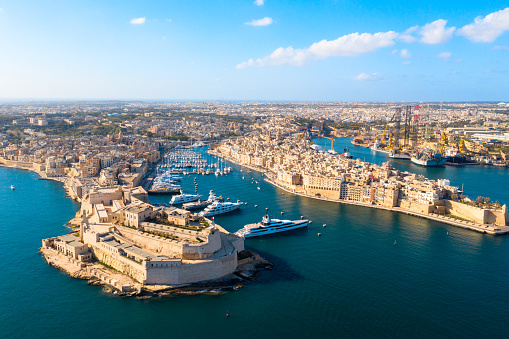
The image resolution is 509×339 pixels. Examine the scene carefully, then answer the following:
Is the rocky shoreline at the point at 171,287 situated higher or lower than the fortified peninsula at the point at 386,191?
lower

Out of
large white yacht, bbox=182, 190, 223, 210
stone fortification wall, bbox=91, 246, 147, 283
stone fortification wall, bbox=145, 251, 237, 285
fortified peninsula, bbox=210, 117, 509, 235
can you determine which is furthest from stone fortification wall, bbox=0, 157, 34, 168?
stone fortification wall, bbox=145, 251, 237, 285

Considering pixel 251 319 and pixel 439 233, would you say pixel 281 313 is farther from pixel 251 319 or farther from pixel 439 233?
pixel 439 233

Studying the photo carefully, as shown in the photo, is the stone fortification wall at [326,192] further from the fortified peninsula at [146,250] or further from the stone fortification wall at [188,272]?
the stone fortification wall at [188,272]

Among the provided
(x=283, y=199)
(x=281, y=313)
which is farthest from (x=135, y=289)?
(x=283, y=199)

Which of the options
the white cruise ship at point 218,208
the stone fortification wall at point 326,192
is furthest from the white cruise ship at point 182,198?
the stone fortification wall at point 326,192

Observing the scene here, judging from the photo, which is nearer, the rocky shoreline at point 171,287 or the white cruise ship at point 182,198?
the rocky shoreline at point 171,287

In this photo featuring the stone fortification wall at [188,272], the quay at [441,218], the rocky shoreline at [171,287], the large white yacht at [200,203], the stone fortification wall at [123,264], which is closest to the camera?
the rocky shoreline at [171,287]
